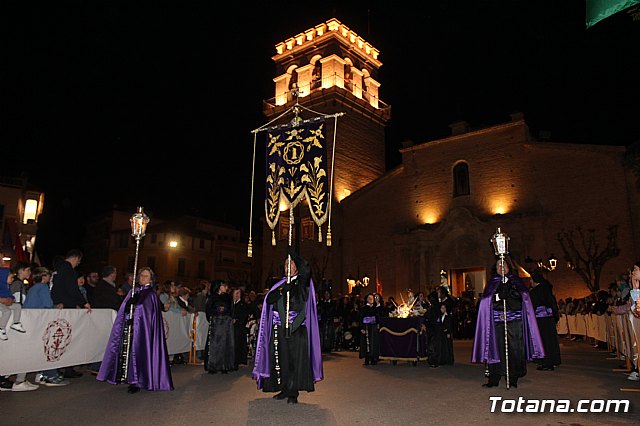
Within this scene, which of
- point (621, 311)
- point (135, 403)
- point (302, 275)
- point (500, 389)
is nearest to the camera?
point (135, 403)

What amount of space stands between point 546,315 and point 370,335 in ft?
13.0

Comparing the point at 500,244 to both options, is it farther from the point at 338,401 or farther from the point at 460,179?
the point at 460,179

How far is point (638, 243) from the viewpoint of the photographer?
2238cm

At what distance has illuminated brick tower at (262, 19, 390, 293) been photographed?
31469 mm

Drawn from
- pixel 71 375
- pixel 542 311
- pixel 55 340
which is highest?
pixel 542 311

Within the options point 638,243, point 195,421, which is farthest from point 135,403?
point 638,243

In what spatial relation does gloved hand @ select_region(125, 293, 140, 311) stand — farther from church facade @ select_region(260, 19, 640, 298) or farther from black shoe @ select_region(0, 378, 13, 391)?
church facade @ select_region(260, 19, 640, 298)

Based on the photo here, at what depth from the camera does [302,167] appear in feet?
29.1

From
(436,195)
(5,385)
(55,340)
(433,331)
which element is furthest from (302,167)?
(436,195)

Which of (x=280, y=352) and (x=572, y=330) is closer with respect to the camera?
(x=280, y=352)

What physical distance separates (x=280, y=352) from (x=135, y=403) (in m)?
1.96

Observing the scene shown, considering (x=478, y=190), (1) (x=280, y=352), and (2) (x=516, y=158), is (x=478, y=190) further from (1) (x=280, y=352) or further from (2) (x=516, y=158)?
(1) (x=280, y=352)

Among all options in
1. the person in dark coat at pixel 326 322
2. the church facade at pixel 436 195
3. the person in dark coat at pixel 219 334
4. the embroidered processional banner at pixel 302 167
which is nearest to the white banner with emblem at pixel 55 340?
the person in dark coat at pixel 219 334

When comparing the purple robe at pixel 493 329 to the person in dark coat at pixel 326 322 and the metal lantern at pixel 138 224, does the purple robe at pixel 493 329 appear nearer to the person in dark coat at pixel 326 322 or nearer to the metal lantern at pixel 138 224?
the metal lantern at pixel 138 224
